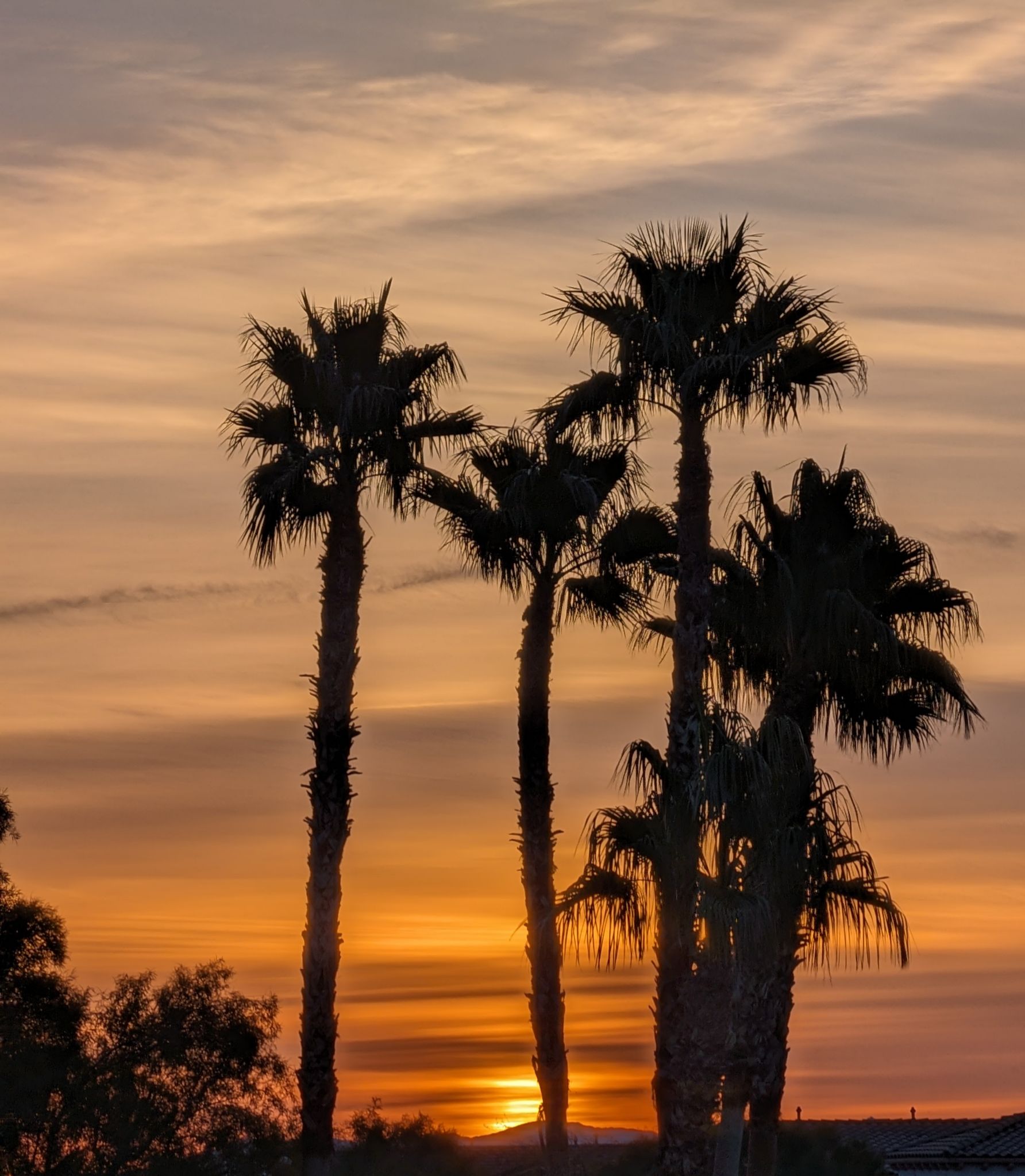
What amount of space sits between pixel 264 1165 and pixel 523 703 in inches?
426

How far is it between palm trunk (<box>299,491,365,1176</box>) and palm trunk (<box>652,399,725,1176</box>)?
634cm

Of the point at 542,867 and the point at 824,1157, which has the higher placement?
the point at 542,867

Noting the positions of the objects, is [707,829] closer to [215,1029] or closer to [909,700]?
[909,700]

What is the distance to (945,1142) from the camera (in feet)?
185

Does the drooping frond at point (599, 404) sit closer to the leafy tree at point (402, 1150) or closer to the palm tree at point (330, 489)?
the palm tree at point (330, 489)

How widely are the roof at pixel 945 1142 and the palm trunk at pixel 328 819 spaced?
28466 mm

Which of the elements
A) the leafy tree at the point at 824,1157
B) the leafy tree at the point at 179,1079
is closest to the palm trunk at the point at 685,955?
the leafy tree at the point at 179,1079

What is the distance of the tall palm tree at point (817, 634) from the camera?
29.8 meters

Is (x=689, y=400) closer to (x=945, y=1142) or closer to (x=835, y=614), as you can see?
(x=835, y=614)

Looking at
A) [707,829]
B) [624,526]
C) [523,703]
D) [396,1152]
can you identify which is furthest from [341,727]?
[396,1152]

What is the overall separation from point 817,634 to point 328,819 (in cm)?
897

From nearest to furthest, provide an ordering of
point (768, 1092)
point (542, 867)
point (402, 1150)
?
point (768, 1092) → point (542, 867) → point (402, 1150)

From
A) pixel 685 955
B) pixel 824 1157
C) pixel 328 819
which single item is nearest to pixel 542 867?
pixel 328 819

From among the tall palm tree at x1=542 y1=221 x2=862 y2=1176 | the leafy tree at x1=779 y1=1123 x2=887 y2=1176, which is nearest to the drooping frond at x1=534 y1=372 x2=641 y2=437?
the tall palm tree at x1=542 y1=221 x2=862 y2=1176
